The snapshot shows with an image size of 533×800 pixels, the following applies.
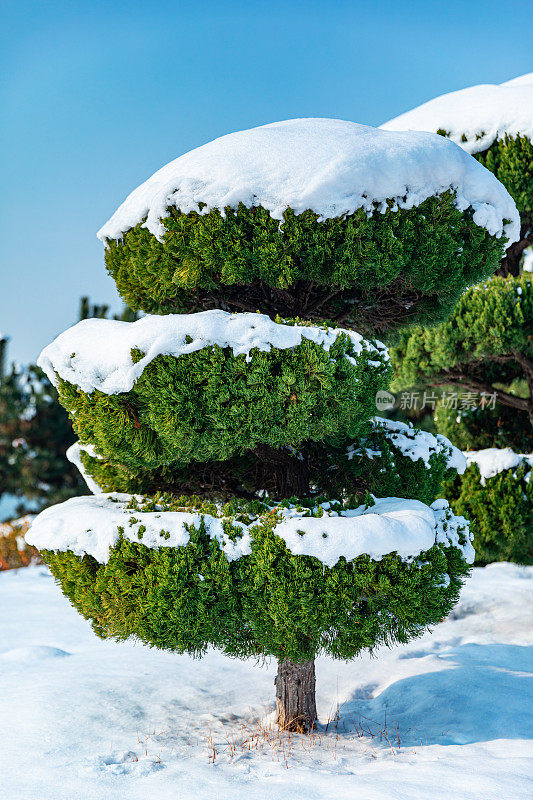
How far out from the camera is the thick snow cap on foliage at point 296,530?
3.28 metres

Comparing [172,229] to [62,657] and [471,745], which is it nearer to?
[471,745]

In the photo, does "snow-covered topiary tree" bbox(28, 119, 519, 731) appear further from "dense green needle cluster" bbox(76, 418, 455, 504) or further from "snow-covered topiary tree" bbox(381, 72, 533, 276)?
"snow-covered topiary tree" bbox(381, 72, 533, 276)

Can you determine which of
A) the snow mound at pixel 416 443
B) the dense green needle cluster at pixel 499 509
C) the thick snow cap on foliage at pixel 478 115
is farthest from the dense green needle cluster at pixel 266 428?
the dense green needle cluster at pixel 499 509

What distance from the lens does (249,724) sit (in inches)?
176

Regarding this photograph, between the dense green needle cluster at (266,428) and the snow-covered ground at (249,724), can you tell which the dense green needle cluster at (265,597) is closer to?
the dense green needle cluster at (266,428)

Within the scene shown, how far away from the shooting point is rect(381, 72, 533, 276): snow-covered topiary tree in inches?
255

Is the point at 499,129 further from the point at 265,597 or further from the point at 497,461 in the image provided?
the point at 265,597

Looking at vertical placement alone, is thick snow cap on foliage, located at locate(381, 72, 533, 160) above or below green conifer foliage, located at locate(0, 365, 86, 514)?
above

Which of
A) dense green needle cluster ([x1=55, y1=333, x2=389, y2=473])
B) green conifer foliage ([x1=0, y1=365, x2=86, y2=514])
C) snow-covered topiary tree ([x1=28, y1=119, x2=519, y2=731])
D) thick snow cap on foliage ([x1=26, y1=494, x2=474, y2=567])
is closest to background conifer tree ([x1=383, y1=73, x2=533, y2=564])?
snow-covered topiary tree ([x1=28, y1=119, x2=519, y2=731])

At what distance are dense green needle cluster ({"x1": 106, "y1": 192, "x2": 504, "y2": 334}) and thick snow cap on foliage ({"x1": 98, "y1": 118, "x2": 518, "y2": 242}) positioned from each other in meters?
→ 0.07

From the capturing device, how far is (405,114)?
24.0ft

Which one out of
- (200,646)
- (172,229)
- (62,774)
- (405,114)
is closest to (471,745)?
(200,646)

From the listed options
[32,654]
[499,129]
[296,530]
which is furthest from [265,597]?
[499,129]

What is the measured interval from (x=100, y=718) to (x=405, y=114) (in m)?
6.73
